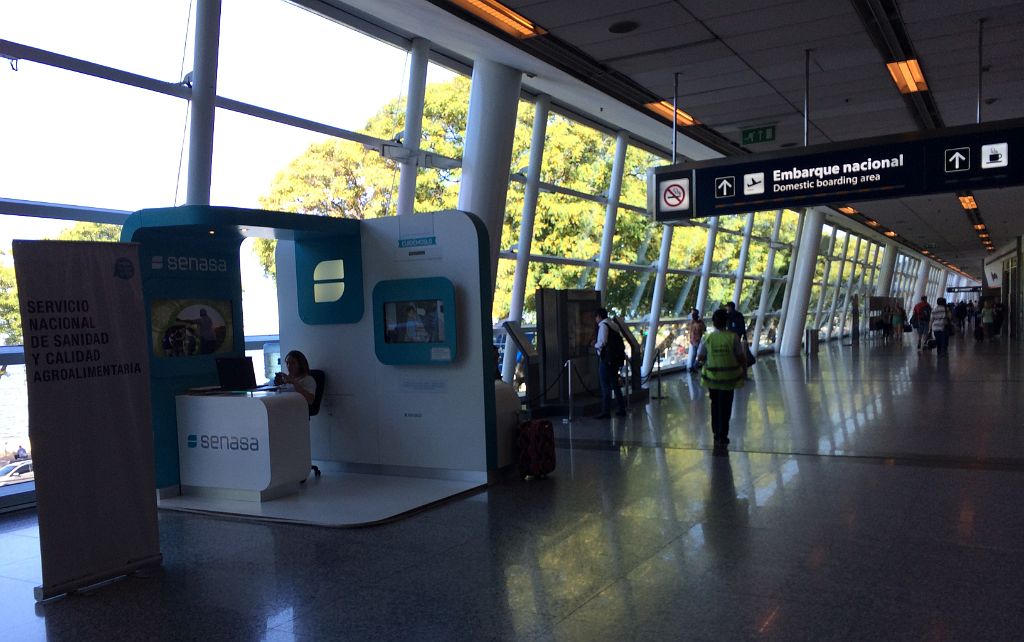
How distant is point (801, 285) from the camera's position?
24812mm

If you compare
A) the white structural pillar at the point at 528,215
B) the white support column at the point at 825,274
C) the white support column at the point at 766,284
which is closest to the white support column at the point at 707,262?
the white support column at the point at 766,284

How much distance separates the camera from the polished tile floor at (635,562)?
402 centimetres

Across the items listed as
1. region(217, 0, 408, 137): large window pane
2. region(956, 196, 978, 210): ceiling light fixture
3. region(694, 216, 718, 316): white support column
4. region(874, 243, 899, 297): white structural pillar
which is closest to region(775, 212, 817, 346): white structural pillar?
region(956, 196, 978, 210): ceiling light fixture

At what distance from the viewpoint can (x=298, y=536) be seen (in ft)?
19.5

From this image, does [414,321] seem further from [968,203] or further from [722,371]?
[968,203]

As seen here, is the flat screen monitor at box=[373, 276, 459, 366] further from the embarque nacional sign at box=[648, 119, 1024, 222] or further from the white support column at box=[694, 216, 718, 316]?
the white support column at box=[694, 216, 718, 316]

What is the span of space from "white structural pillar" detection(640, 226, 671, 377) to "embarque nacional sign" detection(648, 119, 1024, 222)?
8.35 metres

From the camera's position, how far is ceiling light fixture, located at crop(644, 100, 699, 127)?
→ 10.5 metres

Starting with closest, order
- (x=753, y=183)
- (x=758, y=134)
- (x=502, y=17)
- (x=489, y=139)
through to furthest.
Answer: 1. (x=502, y=17)
2. (x=753, y=183)
3. (x=489, y=139)
4. (x=758, y=134)

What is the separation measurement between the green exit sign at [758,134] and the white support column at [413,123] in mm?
4586

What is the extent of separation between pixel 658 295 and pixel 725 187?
879 centimetres

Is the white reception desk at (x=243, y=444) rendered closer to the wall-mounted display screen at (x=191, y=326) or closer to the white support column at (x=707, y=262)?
the wall-mounted display screen at (x=191, y=326)

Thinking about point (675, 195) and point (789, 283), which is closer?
point (675, 195)

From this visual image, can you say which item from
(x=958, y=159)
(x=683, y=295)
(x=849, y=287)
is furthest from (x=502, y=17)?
(x=849, y=287)
